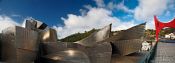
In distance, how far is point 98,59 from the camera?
16.3ft

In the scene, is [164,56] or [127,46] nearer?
[127,46]

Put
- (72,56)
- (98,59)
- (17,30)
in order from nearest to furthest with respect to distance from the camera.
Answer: (17,30)
(72,56)
(98,59)

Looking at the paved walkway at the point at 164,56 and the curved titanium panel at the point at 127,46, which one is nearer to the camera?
the curved titanium panel at the point at 127,46

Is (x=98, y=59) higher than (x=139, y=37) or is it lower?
lower

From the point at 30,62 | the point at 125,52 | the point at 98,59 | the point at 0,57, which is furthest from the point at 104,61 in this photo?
the point at 0,57

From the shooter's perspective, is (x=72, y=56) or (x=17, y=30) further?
(x=72, y=56)

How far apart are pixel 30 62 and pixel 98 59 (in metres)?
1.19

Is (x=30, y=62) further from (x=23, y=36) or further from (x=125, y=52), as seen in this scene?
(x=125, y=52)

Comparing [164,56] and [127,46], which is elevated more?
[127,46]

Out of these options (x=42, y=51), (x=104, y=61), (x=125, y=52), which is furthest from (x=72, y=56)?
(x=125, y=52)

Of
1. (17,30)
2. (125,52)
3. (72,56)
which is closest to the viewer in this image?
(17,30)

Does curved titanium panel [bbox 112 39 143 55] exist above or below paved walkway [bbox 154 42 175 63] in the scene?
above

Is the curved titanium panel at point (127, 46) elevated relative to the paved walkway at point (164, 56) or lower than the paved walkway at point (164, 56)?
elevated

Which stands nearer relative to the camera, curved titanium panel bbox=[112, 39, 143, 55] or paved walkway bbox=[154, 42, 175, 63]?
curved titanium panel bbox=[112, 39, 143, 55]
